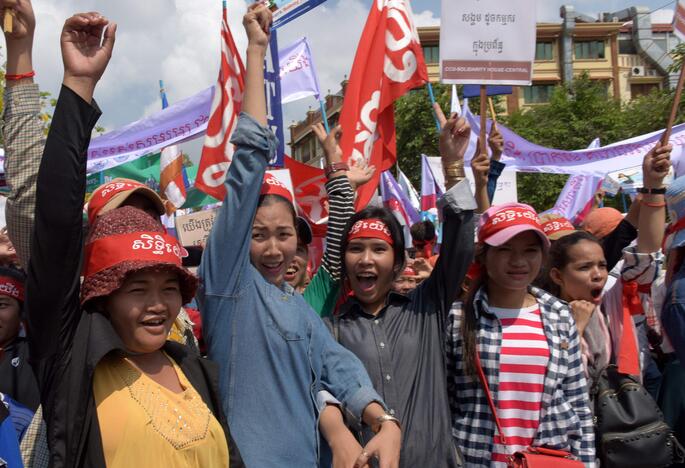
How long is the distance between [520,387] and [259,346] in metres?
1.14

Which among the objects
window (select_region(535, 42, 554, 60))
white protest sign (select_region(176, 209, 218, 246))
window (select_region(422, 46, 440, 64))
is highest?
window (select_region(535, 42, 554, 60))

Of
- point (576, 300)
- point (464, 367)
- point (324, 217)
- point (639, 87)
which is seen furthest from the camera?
point (639, 87)

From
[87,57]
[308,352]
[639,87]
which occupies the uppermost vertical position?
[639,87]

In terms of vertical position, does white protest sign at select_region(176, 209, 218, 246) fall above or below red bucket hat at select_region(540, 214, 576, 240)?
above

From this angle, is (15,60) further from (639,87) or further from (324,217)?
(639,87)

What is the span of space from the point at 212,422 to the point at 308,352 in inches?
17.6

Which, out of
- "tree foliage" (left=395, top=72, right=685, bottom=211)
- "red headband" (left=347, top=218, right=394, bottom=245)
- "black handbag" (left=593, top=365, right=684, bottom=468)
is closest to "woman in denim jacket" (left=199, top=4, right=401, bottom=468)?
"red headband" (left=347, top=218, right=394, bottom=245)

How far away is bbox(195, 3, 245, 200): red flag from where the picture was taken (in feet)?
15.1

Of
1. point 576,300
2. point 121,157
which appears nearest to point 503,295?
point 576,300

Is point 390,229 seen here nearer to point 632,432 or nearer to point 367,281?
point 367,281

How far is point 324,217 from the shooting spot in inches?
224

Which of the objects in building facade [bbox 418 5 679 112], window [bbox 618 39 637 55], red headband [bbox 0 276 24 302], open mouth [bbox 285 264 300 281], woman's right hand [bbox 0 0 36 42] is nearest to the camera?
woman's right hand [bbox 0 0 36 42]

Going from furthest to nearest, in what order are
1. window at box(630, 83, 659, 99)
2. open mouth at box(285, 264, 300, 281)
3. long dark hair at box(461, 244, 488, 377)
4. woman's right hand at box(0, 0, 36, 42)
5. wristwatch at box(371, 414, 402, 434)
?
window at box(630, 83, 659, 99) → open mouth at box(285, 264, 300, 281) → long dark hair at box(461, 244, 488, 377) → wristwatch at box(371, 414, 402, 434) → woman's right hand at box(0, 0, 36, 42)

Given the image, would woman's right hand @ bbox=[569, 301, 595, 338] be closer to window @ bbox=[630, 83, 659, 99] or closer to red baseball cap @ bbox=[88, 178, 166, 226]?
red baseball cap @ bbox=[88, 178, 166, 226]
